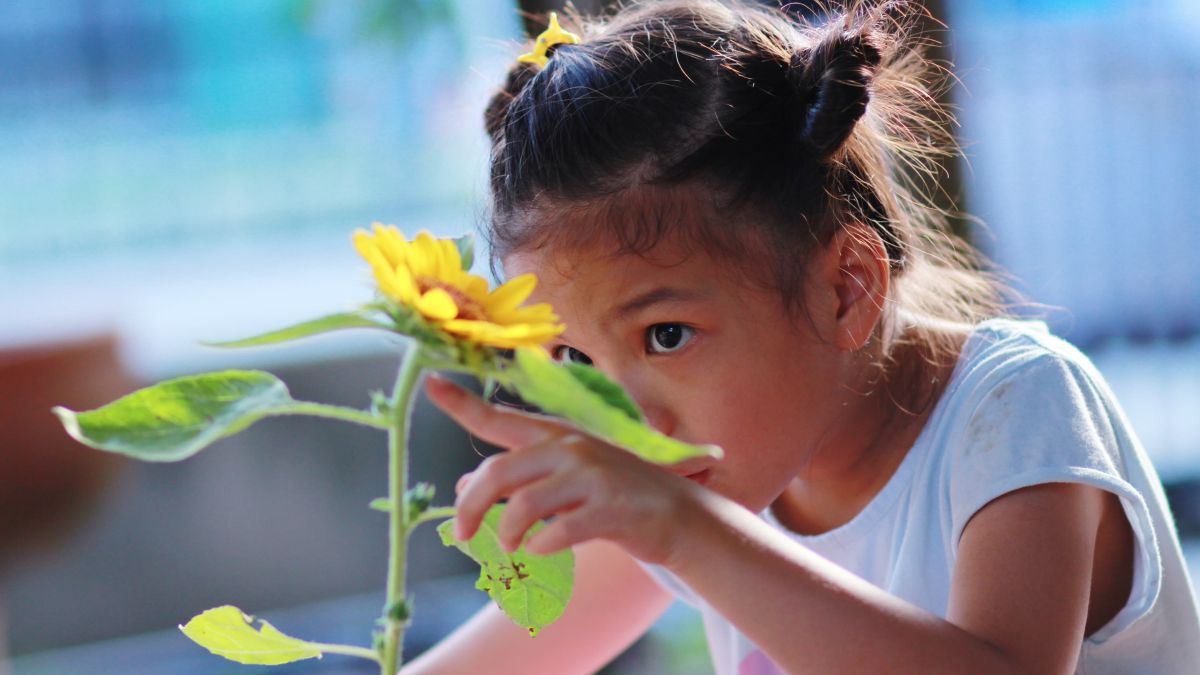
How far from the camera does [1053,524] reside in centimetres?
74

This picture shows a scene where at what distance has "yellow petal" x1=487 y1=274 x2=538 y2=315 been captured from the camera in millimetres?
430

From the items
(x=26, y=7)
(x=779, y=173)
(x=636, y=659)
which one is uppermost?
(x=26, y=7)

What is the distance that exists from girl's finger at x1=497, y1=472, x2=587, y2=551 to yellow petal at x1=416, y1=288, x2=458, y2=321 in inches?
3.8

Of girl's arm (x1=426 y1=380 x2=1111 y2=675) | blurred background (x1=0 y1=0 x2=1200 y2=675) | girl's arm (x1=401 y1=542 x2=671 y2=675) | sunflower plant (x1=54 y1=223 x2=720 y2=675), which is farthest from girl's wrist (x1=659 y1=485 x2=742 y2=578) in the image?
blurred background (x1=0 y1=0 x2=1200 y2=675)

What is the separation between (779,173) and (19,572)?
222 cm

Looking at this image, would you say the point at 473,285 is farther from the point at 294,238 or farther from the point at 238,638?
the point at 294,238

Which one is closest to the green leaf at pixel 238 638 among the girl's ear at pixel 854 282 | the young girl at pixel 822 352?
the young girl at pixel 822 352

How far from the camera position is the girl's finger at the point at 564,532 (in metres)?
0.48

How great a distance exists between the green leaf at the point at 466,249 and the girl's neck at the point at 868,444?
513mm

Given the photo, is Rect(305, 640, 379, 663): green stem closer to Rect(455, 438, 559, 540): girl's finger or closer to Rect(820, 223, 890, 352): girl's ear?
Rect(455, 438, 559, 540): girl's finger

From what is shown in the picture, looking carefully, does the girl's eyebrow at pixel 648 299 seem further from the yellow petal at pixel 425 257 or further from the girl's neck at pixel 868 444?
the yellow petal at pixel 425 257

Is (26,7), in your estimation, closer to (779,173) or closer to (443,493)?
(443,493)

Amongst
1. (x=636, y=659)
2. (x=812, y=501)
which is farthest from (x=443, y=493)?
(x=812, y=501)

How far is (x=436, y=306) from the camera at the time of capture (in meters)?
0.41
